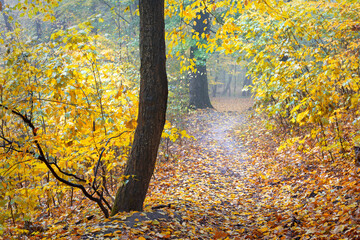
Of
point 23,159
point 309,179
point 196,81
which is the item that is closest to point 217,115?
point 196,81

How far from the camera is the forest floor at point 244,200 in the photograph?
3.59m

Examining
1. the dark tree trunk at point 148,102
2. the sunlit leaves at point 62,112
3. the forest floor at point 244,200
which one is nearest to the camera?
the forest floor at point 244,200

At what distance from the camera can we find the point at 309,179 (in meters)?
5.40

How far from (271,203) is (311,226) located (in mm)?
1592

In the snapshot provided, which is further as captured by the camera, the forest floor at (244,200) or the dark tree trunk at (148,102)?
the dark tree trunk at (148,102)

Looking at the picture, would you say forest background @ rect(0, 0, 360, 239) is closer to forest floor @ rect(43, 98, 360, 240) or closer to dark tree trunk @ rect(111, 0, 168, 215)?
forest floor @ rect(43, 98, 360, 240)

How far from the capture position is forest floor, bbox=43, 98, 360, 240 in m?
3.59

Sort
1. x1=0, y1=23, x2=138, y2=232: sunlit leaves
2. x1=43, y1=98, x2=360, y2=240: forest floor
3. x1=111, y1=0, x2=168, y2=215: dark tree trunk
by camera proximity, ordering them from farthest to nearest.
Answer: x1=111, y1=0, x2=168, y2=215: dark tree trunk < x1=0, y1=23, x2=138, y2=232: sunlit leaves < x1=43, y1=98, x2=360, y2=240: forest floor

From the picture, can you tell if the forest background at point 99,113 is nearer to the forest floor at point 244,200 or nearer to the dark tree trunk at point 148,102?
the forest floor at point 244,200

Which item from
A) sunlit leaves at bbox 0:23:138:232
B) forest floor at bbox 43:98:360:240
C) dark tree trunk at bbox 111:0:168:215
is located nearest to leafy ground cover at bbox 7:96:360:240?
forest floor at bbox 43:98:360:240

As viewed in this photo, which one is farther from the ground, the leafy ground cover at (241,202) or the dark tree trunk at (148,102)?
the dark tree trunk at (148,102)

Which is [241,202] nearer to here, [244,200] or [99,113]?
[244,200]

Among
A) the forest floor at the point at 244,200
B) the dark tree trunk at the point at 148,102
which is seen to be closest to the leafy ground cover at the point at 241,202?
Result: the forest floor at the point at 244,200

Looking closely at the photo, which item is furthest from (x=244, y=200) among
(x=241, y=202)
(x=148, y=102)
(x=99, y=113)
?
(x=99, y=113)
